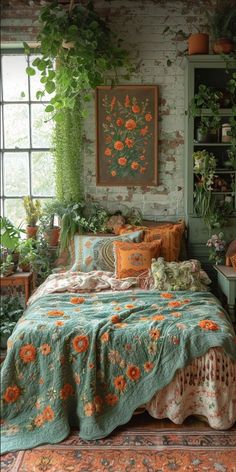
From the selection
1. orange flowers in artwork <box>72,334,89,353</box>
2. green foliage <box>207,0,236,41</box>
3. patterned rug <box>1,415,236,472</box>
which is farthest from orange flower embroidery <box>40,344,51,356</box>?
green foliage <box>207,0,236,41</box>

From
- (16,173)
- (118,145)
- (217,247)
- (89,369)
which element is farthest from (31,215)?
(89,369)

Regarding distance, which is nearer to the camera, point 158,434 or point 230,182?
point 158,434

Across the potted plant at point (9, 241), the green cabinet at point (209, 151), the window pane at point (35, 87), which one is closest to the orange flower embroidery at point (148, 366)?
the green cabinet at point (209, 151)

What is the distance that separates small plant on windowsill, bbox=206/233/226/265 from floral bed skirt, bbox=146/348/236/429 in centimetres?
151

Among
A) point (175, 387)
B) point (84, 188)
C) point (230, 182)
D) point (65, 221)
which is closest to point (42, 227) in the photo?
point (65, 221)

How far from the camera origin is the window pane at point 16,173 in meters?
4.60

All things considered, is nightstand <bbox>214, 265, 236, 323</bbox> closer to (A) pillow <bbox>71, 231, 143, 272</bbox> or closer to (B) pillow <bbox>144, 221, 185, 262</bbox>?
(B) pillow <bbox>144, 221, 185, 262</bbox>

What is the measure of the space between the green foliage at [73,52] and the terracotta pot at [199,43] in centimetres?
62

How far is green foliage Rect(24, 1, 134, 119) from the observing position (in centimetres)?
387

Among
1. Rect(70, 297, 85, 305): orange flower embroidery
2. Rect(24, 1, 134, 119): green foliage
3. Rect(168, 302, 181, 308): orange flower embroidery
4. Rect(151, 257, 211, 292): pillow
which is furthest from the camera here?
Rect(24, 1, 134, 119): green foliage

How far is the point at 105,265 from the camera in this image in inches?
157

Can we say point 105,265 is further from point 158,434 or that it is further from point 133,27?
point 133,27

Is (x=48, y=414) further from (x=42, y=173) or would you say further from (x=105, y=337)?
(x=42, y=173)

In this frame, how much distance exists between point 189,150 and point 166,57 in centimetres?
96
